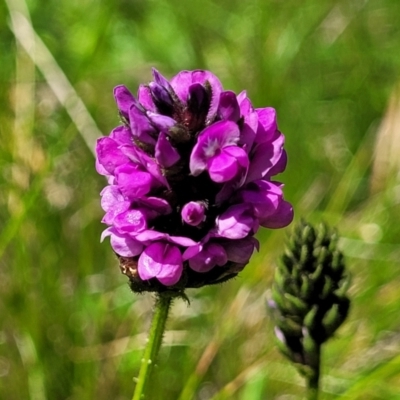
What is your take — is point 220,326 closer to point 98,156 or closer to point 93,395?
point 93,395

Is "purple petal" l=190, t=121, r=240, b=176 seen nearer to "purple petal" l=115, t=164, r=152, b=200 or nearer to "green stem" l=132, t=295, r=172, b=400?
"purple petal" l=115, t=164, r=152, b=200

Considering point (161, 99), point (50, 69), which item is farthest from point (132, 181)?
point (50, 69)

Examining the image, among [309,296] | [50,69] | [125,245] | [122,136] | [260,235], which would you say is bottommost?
[260,235]

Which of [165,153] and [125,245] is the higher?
[165,153]

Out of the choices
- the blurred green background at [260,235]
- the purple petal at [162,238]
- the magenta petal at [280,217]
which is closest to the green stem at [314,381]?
the blurred green background at [260,235]

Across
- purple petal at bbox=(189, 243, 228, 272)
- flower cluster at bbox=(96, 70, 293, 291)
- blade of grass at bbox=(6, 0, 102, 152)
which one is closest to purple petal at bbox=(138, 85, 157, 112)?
flower cluster at bbox=(96, 70, 293, 291)

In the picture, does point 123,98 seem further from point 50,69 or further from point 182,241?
point 50,69
